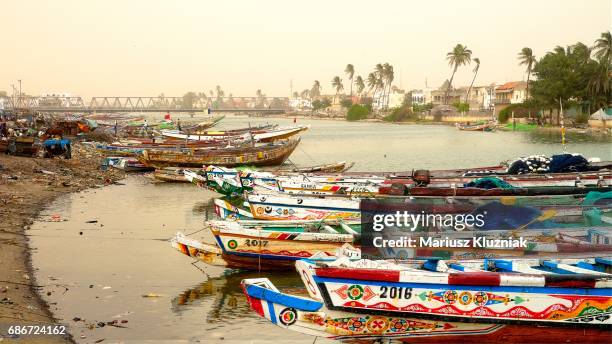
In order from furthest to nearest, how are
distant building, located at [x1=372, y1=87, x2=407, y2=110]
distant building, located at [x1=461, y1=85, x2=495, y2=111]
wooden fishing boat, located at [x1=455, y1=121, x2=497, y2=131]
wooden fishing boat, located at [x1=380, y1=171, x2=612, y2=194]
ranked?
distant building, located at [x1=372, y1=87, x2=407, y2=110] < distant building, located at [x1=461, y1=85, x2=495, y2=111] < wooden fishing boat, located at [x1=455, y1=121, x2=497, y2=131] < wooden fishing boat, located at [x1=380, y1=171, x2=612, y2=194]

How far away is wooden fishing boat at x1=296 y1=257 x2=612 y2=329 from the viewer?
337 inches

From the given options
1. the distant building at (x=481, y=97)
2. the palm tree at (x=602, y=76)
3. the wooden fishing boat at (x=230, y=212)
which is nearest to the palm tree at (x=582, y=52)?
the palm tree at (x=602, y=76)

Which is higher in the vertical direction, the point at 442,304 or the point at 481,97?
the point at 481,97

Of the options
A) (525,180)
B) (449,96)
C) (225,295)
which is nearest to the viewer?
(225,295)

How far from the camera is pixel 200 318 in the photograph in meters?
11.3

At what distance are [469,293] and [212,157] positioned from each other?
28.4 metres

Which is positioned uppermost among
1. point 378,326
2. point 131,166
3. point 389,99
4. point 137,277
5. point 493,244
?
point 389,99

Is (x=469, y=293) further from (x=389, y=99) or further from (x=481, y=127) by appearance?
(x=389, y=99)

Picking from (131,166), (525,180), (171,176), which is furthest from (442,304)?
(131,166)

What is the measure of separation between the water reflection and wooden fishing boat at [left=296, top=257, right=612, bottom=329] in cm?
302

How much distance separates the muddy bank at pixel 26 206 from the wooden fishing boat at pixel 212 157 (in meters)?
2.29

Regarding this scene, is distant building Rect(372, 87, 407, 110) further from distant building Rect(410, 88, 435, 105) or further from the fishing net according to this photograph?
the fishing net

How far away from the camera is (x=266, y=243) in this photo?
13406mm

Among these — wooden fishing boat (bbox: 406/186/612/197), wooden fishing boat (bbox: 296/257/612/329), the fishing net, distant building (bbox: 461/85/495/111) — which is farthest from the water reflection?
distant building (bbox: 461/85/495/111)
